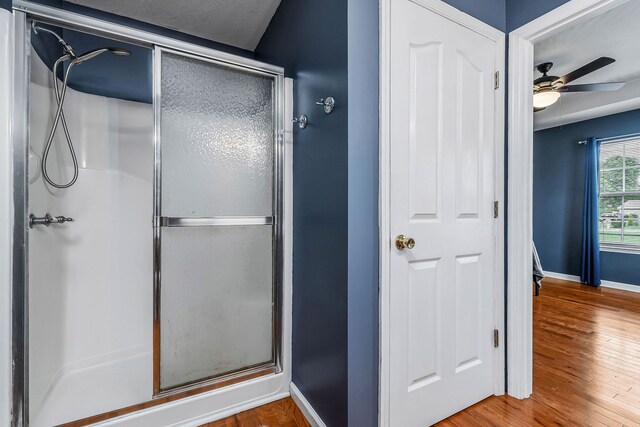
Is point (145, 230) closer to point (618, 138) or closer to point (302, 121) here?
point (302, 121)

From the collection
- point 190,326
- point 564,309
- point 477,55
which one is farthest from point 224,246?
point 564,309

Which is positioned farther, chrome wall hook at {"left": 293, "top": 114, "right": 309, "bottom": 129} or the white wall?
chrome wall hook at {"left": 293, "top": 114, "right": 309, "bottom": 129}

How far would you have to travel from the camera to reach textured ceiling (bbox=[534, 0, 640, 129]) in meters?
2.31

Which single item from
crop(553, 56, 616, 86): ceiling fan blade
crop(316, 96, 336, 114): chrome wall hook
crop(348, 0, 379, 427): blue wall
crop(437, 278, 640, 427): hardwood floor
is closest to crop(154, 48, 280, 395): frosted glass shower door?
crop(316, 96, 336, 114): chrome wall hook

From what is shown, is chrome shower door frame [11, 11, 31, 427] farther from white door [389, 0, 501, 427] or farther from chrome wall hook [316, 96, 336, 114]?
white door [389, 0, 501, 427]

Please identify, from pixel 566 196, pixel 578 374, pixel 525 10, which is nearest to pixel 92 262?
pixel 525 10

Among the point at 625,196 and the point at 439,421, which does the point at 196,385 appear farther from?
the point at 625,196

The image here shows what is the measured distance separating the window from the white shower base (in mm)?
5718

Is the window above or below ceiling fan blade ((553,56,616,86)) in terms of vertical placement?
below

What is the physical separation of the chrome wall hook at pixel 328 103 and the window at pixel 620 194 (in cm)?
488

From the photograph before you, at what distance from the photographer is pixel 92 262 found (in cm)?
191

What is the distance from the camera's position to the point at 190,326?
155 cm

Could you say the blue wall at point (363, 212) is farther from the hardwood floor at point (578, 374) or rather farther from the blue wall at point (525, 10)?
the blue wall at point (525, 10)

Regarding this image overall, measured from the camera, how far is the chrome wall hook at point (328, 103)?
1.32m
